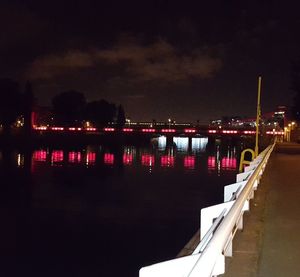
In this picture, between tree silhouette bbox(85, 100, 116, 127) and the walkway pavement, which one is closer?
the walkway pavement

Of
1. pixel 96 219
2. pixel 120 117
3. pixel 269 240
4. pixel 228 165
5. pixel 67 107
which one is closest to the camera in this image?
pixel 269 240

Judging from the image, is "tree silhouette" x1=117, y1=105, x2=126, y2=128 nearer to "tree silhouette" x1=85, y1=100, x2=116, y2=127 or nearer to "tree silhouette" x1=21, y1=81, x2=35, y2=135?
"tree silhouette" x1=85, y1=100, x2=116, y2=127

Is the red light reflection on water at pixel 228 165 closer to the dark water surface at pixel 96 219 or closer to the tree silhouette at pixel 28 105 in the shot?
the dark water surface at pixel 96 219

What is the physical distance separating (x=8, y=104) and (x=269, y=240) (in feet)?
303

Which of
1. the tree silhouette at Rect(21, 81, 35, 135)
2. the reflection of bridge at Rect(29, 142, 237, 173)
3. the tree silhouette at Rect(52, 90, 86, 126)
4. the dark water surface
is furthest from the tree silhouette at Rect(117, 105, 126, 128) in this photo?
the dark water surface

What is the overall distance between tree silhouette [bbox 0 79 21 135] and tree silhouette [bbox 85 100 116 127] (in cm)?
4927

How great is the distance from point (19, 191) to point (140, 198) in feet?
33.5

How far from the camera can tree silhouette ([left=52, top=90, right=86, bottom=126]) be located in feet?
425

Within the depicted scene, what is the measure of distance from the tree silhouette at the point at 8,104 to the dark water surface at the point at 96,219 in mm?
48202

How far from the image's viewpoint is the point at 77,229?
21750 millimetres

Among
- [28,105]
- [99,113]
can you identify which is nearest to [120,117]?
[99,113]

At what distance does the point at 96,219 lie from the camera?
79.3 feet

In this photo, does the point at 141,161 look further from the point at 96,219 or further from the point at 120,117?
the point at 120,117

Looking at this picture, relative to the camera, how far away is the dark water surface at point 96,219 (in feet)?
55.9
